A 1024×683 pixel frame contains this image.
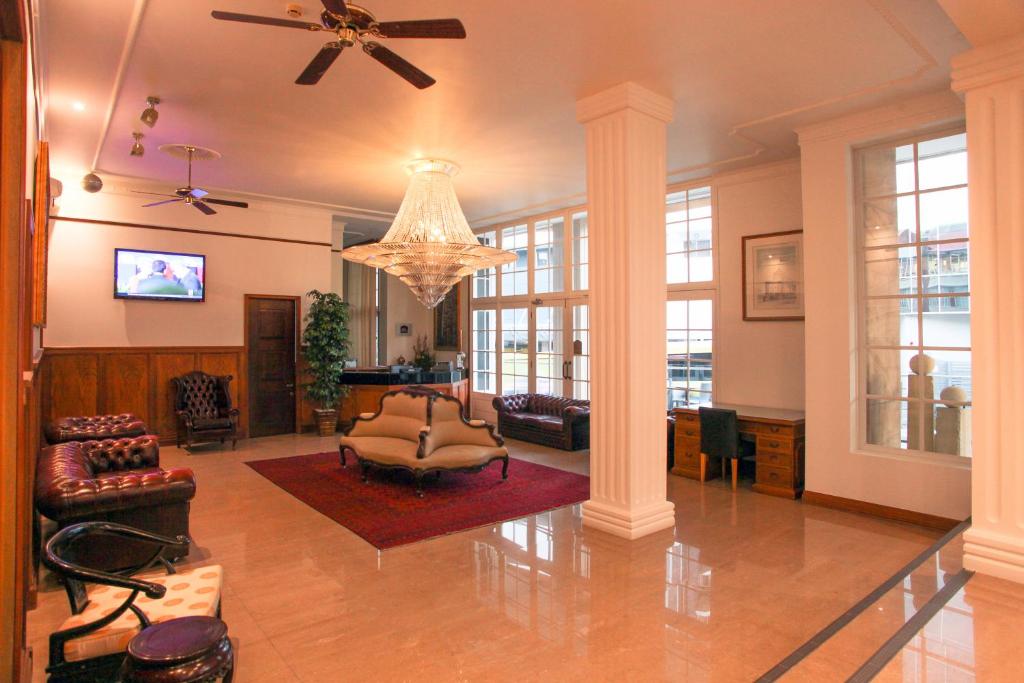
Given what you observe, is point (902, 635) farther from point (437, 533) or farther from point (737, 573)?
point (437, 533)

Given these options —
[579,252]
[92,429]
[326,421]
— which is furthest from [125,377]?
[579,252]

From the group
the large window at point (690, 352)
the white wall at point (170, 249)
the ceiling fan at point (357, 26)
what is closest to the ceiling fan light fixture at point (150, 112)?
the ceiling fan at point (357, 26)

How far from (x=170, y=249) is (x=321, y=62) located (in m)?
6.36

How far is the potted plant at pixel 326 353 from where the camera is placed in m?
9.06

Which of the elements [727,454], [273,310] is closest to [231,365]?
[273,310]

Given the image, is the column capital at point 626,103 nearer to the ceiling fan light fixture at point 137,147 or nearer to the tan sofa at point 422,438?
the tan sofa at point 422,438

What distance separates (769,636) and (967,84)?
346 cm

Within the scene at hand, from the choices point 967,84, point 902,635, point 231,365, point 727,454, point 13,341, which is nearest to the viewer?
point 13,341

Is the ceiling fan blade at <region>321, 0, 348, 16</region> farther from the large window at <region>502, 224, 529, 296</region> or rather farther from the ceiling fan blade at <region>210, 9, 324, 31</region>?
the large window at <region>502, 224, 529, 296</region>

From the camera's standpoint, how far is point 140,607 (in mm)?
2570

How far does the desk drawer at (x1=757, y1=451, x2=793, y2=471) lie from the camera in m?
5.84

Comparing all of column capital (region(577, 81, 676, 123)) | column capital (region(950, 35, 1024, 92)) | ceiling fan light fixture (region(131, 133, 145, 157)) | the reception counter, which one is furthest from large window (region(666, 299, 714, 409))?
ceiling fan light fixture (region(131, 133, 145, 157))

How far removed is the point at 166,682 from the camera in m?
1.99

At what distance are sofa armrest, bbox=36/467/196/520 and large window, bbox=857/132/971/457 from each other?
18.2ft
